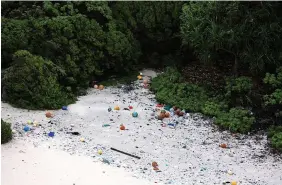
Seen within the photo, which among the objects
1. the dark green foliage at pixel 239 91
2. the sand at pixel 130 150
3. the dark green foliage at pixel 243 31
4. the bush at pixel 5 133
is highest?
the dark green foliage at pixel 243 31

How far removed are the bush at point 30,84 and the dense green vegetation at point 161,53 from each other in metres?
0.02

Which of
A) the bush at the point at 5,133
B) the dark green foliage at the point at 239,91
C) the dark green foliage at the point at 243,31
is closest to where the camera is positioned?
the bush at the point at 5,133

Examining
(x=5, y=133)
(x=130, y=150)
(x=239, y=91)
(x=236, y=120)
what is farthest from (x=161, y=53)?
(x=5, y=133)

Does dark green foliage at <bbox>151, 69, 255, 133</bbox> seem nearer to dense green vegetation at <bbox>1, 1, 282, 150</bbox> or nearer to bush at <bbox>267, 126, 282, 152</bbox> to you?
dense green vegetation at <bbox>1, 1, 282, 150</bbox>

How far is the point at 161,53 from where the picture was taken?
35.9ft

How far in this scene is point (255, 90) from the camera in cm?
857

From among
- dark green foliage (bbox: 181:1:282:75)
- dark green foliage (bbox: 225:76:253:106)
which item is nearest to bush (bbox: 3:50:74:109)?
dark green foliage (bbox: 181:1:282:75)

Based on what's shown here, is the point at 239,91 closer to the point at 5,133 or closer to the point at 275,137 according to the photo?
the point at 275,137

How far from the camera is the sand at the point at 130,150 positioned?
612 centimetres

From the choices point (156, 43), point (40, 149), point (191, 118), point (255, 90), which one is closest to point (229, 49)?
point (255, 90)

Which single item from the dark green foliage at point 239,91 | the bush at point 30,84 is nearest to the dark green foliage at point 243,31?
the dark green foliage at point 239,91

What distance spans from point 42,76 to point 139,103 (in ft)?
6.04

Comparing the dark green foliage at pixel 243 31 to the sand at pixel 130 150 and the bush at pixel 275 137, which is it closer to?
the bush at pixel 275 137

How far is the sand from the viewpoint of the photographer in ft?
20.1
